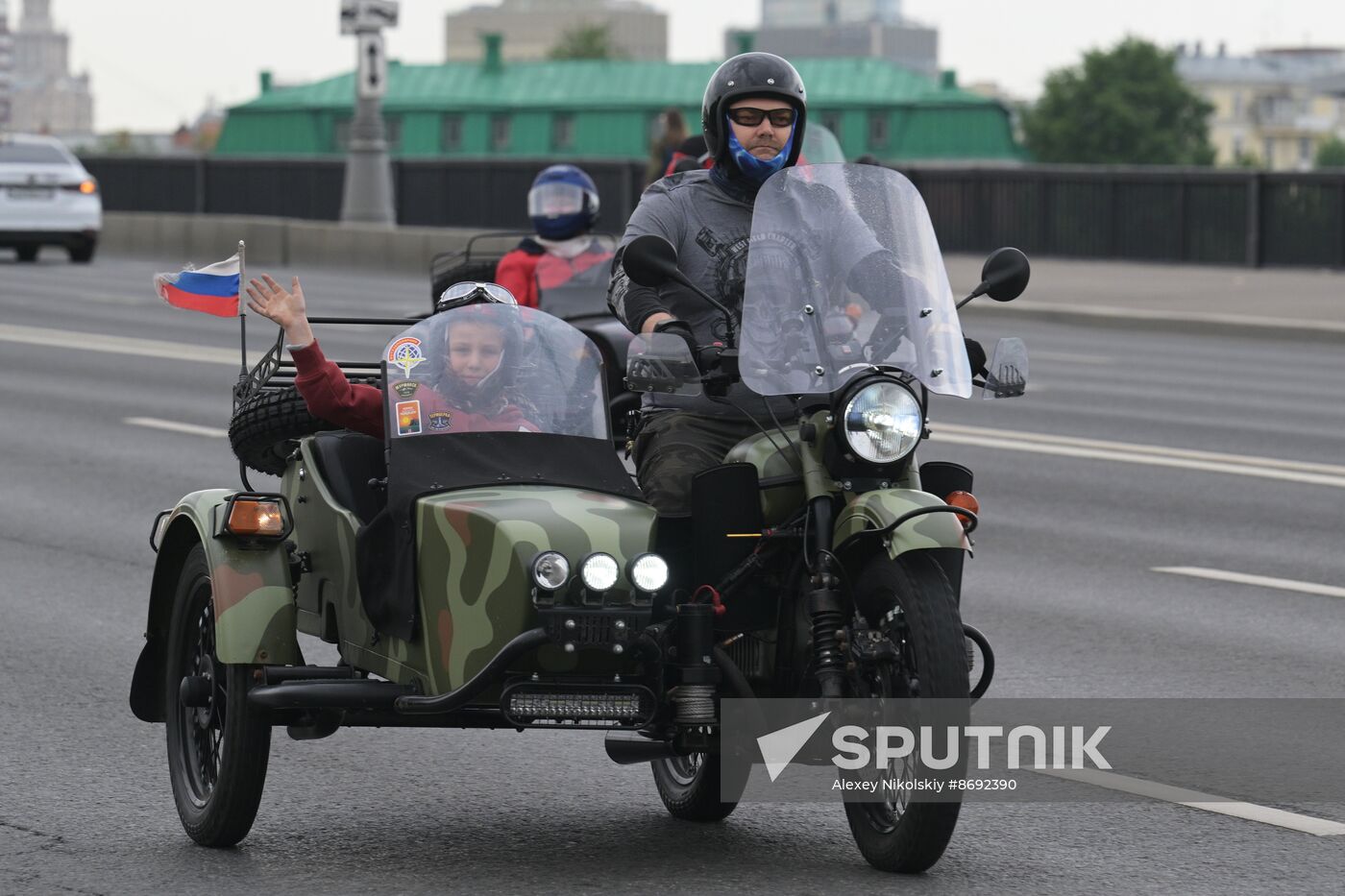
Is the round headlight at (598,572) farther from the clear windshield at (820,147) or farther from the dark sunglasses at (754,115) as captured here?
the clear windshield at (820,147)

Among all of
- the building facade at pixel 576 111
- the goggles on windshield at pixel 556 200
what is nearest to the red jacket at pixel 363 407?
the goggles on windshield at pixel 556 200

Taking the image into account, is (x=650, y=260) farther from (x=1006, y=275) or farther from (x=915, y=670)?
(x=915, y=670)

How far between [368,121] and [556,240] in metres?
22.9

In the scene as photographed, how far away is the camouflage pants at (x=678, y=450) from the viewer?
5824 millimetres

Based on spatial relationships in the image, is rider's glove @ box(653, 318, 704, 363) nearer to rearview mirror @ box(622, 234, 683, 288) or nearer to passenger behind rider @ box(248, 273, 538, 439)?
rearview mirror @ box(622, 234, 683, 288)

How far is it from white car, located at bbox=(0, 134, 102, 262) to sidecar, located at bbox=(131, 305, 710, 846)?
94.2ft

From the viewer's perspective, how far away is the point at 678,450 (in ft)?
19.4

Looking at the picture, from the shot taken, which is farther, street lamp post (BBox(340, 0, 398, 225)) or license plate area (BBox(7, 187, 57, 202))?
street lamp post (BBox(340, 0, 398, 225))

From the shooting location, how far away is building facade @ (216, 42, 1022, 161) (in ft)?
330

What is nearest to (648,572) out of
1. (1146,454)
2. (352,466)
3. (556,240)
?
(352,466)

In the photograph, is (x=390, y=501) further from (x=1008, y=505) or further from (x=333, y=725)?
(x=1008, y=505)

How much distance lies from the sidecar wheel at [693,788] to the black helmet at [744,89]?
146 centimetres

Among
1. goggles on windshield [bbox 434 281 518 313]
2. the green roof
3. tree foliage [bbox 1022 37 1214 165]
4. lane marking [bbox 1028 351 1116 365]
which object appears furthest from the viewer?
tree foliage [bbox 1022 37 1214 165]

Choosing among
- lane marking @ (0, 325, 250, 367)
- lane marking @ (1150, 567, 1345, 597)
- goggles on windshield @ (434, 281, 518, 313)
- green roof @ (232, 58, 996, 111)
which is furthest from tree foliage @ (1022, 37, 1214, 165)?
goggles on windshield @ (434, 281, 518, 313)
